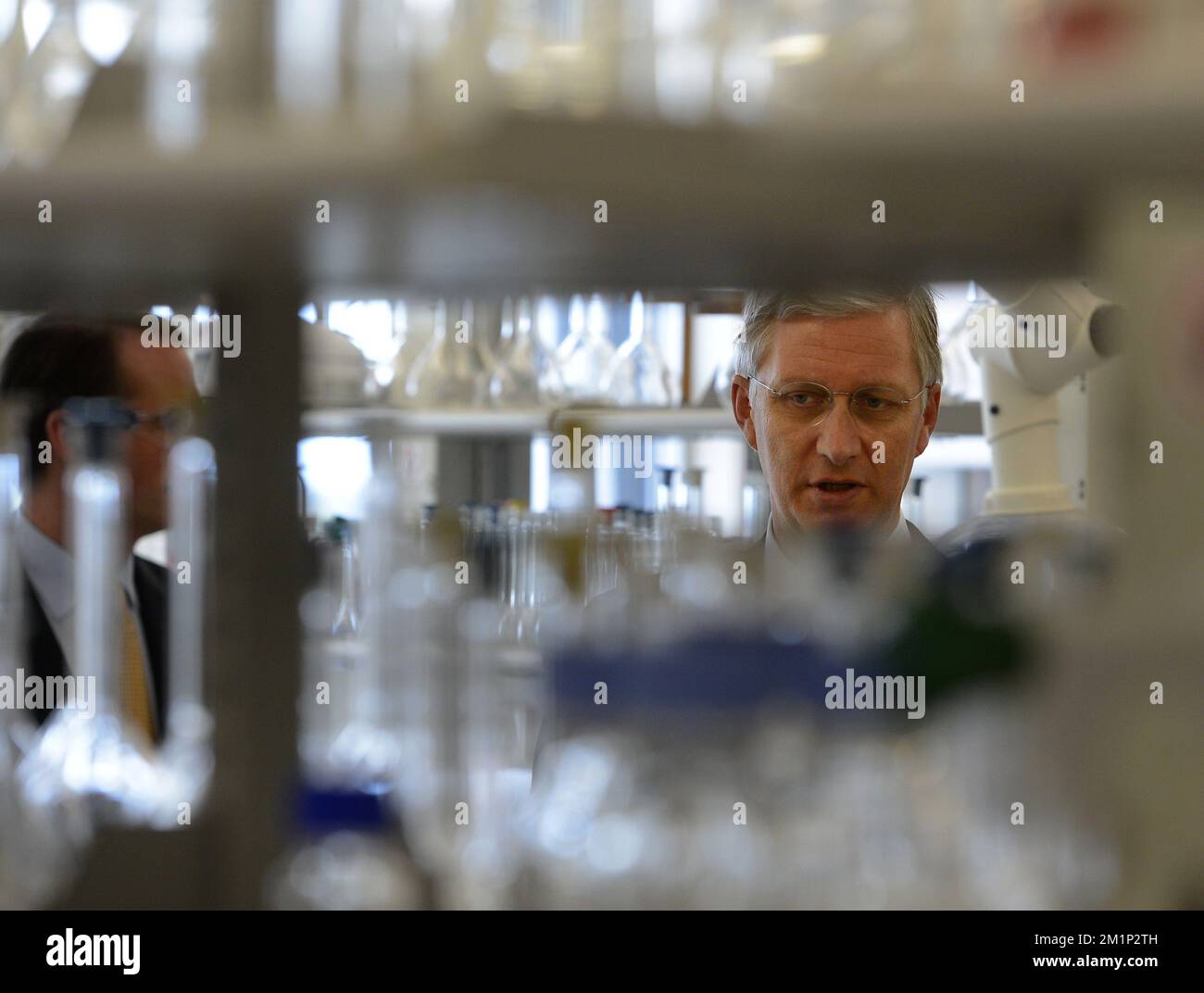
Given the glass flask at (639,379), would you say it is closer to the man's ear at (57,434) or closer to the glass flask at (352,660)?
the glass flask at (352,660)

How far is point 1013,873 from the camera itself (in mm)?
685

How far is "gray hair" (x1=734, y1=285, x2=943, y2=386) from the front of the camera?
2.28 ft

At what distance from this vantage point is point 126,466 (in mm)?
768

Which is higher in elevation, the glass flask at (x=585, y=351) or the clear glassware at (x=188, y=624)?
the glass flask at (x=585, y=351)

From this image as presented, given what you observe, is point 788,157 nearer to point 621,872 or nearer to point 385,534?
point 385,534

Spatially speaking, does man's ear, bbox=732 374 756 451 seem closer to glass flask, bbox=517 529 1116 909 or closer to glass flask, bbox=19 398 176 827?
glass flask, bbox=517 529 1116 909

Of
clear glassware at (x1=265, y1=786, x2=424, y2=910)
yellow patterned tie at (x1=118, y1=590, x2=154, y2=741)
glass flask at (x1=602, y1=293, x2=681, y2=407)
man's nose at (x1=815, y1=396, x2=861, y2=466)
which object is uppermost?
glass flask at (x1=602, y1=293, x2=681, y2=407)

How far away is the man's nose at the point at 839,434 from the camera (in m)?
0.69

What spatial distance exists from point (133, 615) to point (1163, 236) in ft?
2.09

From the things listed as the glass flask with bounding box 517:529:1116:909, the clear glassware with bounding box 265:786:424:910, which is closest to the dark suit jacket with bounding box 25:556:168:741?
the clear glassware with bounding box 265:786:424:910

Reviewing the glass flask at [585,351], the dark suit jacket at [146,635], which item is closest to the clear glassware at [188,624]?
the dark suit jacket at [146,635]

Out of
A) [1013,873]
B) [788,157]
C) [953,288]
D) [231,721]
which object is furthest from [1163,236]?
[231,721]

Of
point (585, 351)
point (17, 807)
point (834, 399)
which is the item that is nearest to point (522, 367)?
point (585, 351)

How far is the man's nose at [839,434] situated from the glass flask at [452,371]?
0.67 ft
